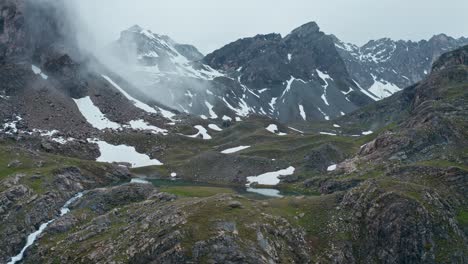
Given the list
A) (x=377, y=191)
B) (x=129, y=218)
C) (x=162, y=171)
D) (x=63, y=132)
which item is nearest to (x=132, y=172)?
(x=162, y=171)

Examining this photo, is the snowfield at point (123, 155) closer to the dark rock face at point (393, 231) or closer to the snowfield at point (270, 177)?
the snowfield at point (270, 177)

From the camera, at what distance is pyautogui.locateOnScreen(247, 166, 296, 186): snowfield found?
434ft

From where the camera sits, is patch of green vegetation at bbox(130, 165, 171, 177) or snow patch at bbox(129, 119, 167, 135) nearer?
patch of green vegetation at bbox(130, 165, 171, 177)

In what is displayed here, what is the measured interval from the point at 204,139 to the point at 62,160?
8273 cm

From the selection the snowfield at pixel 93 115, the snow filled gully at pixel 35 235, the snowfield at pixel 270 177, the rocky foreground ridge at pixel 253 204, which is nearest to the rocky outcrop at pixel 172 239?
the rocky foreground ridge at pixel 253 204

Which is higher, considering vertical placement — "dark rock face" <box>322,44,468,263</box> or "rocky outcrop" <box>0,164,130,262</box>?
"dark rock face" <box>322,44,468,263</box>

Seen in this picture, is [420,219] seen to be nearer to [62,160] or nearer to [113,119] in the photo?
[62,160]

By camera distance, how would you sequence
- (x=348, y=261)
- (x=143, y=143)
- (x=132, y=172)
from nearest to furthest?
(x=348, y=261) → (x=132, y=172) → (x=143, y=143)

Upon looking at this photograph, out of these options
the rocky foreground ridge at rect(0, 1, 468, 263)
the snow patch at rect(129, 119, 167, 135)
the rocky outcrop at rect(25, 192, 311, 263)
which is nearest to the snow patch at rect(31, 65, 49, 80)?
the snow patch at rect(129, 119, 167, 135)

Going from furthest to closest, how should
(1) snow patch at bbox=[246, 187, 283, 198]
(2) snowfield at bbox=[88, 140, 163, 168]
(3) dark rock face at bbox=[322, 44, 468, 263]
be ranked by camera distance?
(2) snowfield at bbox=[88, 140, 163, 168]
(1) snow patch at bbox=[246, 187, 283, 198]
(3) dark rock face at bbox=[322, 44, 468, 263]

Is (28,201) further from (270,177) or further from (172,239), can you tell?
(270,177)

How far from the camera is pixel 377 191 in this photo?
71750 mm

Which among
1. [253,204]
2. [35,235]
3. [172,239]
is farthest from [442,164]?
[35,235]

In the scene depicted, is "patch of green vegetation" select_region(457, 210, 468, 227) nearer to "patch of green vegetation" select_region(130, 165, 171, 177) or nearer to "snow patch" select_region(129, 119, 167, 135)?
"patch of green vegetation" select_region(130, 165, 171, 177)
